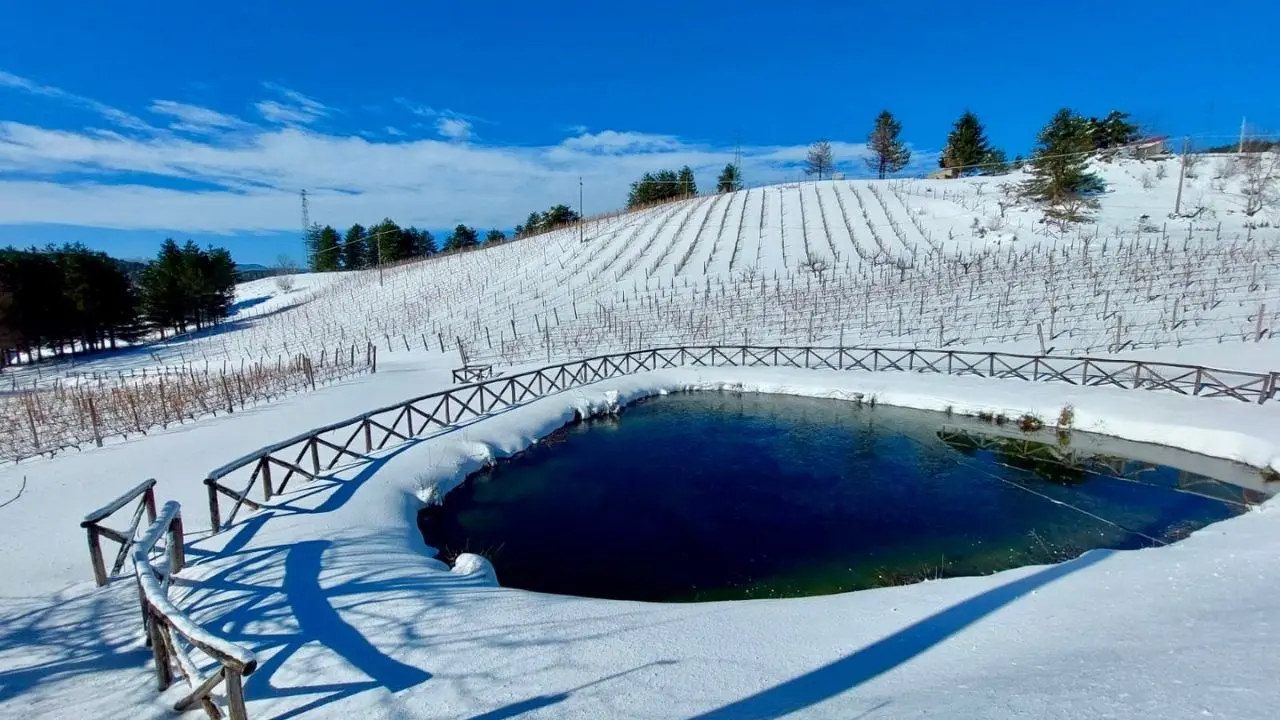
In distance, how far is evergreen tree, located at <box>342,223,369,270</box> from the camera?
A: 231 ft

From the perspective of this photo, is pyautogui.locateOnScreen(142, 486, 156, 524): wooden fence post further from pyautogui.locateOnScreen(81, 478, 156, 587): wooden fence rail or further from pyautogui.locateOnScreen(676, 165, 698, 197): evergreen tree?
pyautogui.locateOnScreen(676, 165, 698, 197): evergreen tree

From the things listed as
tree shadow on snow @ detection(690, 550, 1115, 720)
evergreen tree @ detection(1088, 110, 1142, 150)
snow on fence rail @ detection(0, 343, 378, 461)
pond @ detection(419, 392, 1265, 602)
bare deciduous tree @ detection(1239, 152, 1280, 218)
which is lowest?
pond @ detection(419, 392, 1265, 602)

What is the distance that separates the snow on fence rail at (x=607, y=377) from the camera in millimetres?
9359

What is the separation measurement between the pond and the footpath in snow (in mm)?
1332

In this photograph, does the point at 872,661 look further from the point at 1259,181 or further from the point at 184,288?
the point at 184,288

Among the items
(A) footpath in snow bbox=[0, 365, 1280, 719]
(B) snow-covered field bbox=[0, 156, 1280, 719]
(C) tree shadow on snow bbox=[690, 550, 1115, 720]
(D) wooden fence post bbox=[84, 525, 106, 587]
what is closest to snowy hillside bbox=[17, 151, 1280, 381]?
(B) snow-covered field bbox=[0, 156, 1280, 719]

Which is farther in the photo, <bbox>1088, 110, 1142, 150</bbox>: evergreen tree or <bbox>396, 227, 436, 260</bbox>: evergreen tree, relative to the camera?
<bbox>396, 227, 436, 260</bbox>: evergreen tree

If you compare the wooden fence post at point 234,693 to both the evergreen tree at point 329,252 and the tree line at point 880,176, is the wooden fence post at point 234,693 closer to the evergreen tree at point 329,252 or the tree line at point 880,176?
the tree line at point 880,176

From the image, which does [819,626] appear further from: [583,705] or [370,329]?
[370,329]

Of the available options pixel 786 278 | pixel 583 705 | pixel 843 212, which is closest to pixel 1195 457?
pixel 583 705

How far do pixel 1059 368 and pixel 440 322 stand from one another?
1118 inches

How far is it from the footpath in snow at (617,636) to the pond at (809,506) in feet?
4.37

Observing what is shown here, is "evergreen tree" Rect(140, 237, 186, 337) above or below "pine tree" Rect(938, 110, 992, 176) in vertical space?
below

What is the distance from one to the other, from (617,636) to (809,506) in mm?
5890
